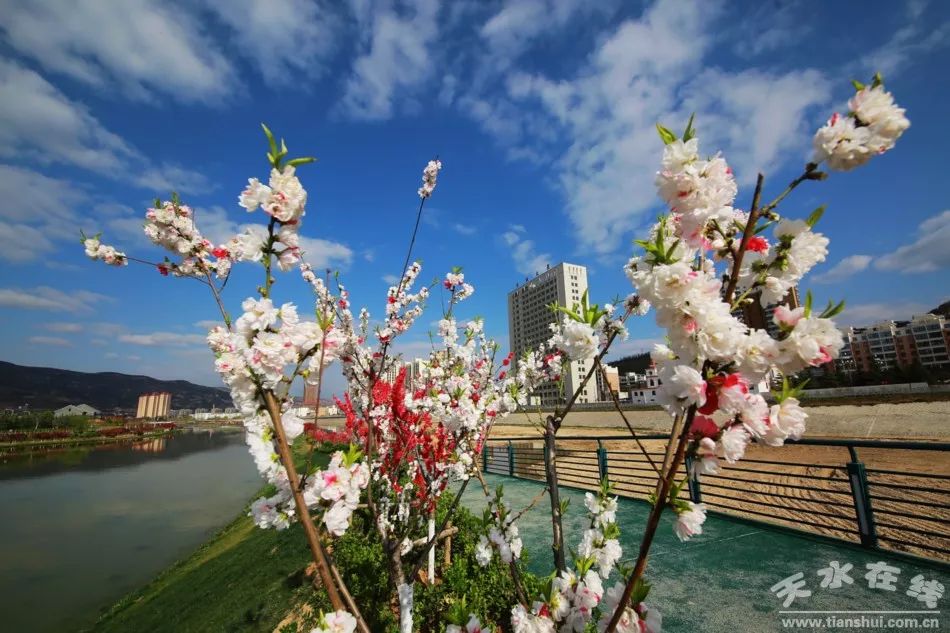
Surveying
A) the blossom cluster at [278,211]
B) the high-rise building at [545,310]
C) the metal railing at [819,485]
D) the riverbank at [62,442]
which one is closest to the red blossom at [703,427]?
the metal railing at [819,485]

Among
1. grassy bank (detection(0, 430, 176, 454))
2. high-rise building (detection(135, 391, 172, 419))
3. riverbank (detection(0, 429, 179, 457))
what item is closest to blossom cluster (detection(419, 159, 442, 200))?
riverbank (detection(0, 429, 179, 457))

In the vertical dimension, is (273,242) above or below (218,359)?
above

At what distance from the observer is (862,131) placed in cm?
103

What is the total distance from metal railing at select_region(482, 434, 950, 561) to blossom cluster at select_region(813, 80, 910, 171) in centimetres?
93

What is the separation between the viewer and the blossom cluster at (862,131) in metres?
1.03

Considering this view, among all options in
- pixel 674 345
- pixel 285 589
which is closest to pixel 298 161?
pixel 674 345

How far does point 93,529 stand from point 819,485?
26.7 metres

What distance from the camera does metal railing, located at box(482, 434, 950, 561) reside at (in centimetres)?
365

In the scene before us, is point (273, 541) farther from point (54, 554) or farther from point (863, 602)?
point (54, 554)

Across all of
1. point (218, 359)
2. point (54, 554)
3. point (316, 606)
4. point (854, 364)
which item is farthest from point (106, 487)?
point (854, 364)

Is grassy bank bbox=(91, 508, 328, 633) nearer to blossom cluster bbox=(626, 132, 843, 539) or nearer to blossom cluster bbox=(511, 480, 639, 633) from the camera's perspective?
blossom cluster bbox=(511, 480, 639, 633)

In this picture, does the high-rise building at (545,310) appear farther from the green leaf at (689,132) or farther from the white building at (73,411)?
the white building at (73,411)

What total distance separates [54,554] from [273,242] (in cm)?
1899

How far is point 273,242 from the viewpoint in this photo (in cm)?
132
